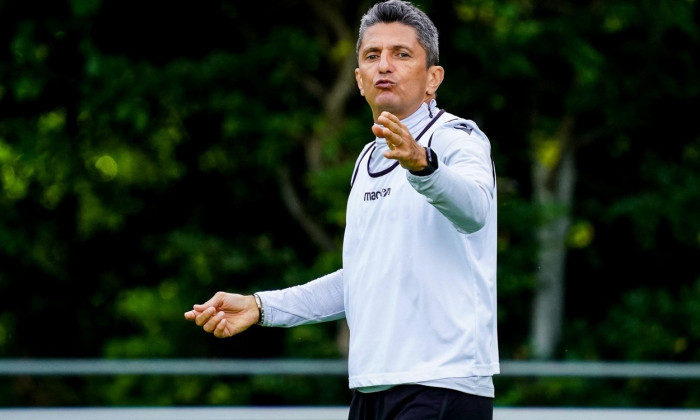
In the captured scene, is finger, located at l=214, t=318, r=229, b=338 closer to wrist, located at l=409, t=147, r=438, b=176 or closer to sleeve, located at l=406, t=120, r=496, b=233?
sleeve, located at l=406, t=120, r=496, b=233

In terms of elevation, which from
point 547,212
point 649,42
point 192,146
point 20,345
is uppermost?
point 649,42

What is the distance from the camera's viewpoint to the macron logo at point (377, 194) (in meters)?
2.98

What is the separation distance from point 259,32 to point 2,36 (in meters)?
2.60

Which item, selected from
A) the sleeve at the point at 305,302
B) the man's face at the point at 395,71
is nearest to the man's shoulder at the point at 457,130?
the man's face at the point at 395,71

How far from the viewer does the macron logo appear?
117 inches

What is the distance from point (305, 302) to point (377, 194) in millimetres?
530

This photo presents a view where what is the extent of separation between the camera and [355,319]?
3.05m

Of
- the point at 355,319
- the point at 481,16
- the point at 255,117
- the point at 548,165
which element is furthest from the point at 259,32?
the point at 355,319

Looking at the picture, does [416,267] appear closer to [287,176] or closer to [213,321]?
[213,321]

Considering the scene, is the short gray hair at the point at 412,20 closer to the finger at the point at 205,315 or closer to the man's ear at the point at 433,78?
the man's ear at the point at 433,78

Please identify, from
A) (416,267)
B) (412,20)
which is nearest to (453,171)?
(416,267)

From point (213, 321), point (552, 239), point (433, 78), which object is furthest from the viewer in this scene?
point (552, 239)

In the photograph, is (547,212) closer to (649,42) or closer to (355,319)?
(649,42)

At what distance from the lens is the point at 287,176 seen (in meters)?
12.8
